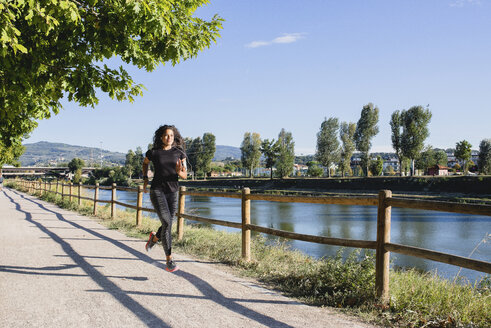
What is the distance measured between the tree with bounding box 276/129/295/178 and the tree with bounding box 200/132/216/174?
70.6 feet

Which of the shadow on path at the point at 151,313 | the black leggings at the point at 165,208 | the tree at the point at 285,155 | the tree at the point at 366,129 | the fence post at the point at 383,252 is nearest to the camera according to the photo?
the shadow on path at the point at 151,313

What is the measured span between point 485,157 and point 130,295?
64.6 metres

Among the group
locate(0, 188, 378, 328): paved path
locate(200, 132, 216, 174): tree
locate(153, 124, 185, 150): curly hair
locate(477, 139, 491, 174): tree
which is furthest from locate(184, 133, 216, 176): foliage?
locate(153, 124, 185, 150): curly hair

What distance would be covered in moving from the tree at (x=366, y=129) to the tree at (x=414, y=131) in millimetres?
6025

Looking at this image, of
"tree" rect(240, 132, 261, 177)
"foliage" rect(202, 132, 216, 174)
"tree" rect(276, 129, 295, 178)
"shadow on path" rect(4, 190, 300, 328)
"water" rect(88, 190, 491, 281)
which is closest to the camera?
"shadow on path" rect(4, 190, 300, 328)

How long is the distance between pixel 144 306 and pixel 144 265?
1962mm

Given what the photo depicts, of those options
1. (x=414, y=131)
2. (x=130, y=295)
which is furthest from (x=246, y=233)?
(x=414, y=131)

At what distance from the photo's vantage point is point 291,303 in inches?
167

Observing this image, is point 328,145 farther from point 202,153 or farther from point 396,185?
point 202,153

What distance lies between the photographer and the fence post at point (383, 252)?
4199 millimetres

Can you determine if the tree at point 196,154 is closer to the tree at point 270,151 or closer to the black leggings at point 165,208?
the tree at point 270,151

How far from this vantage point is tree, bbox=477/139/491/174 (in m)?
56.4

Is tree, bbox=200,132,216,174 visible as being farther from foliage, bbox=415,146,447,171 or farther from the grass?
the grass

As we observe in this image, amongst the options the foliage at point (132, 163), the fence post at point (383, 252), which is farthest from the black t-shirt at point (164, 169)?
the foliage at point (132, 163)
